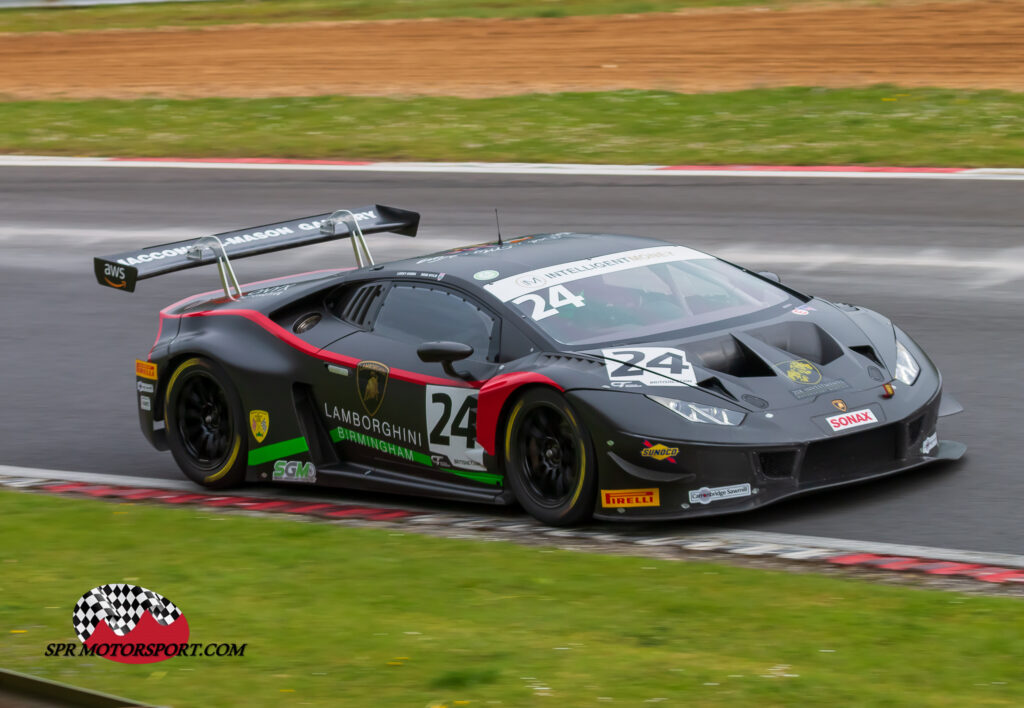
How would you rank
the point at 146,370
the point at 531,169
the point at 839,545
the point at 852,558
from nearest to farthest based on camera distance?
the point at 852,558 < the point at 839,545 < the point at 146,370 < the point at 531,169

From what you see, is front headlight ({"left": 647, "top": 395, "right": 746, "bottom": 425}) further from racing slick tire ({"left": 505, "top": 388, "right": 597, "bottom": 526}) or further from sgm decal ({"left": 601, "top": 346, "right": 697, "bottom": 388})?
racing slick tire ({"left": 505, "top": 388, "right": 597, "bottom": 526})

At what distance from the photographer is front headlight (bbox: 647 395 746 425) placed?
763 centimetres

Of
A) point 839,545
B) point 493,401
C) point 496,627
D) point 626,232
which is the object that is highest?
point 626,232

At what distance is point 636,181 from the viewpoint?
1833 centimetres

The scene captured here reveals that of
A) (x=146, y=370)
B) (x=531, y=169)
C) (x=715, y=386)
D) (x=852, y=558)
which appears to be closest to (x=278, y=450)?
(x=146, y=370)

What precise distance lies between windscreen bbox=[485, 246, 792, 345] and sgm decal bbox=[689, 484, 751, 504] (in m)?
0.96

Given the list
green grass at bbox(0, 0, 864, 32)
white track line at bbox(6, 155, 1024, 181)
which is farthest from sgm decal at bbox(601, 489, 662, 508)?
green grass at bbox(0, 0, 864, 32)

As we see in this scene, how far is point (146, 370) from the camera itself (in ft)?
32.9

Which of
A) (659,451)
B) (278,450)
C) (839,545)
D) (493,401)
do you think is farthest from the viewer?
(278,450)

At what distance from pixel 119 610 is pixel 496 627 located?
1434 mm

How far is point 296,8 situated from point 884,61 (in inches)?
688

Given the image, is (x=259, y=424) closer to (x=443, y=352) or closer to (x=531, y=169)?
(x=443, y=352)

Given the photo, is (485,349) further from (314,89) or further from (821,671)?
(314,89)

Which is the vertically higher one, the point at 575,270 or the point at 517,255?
the point at 517,255
